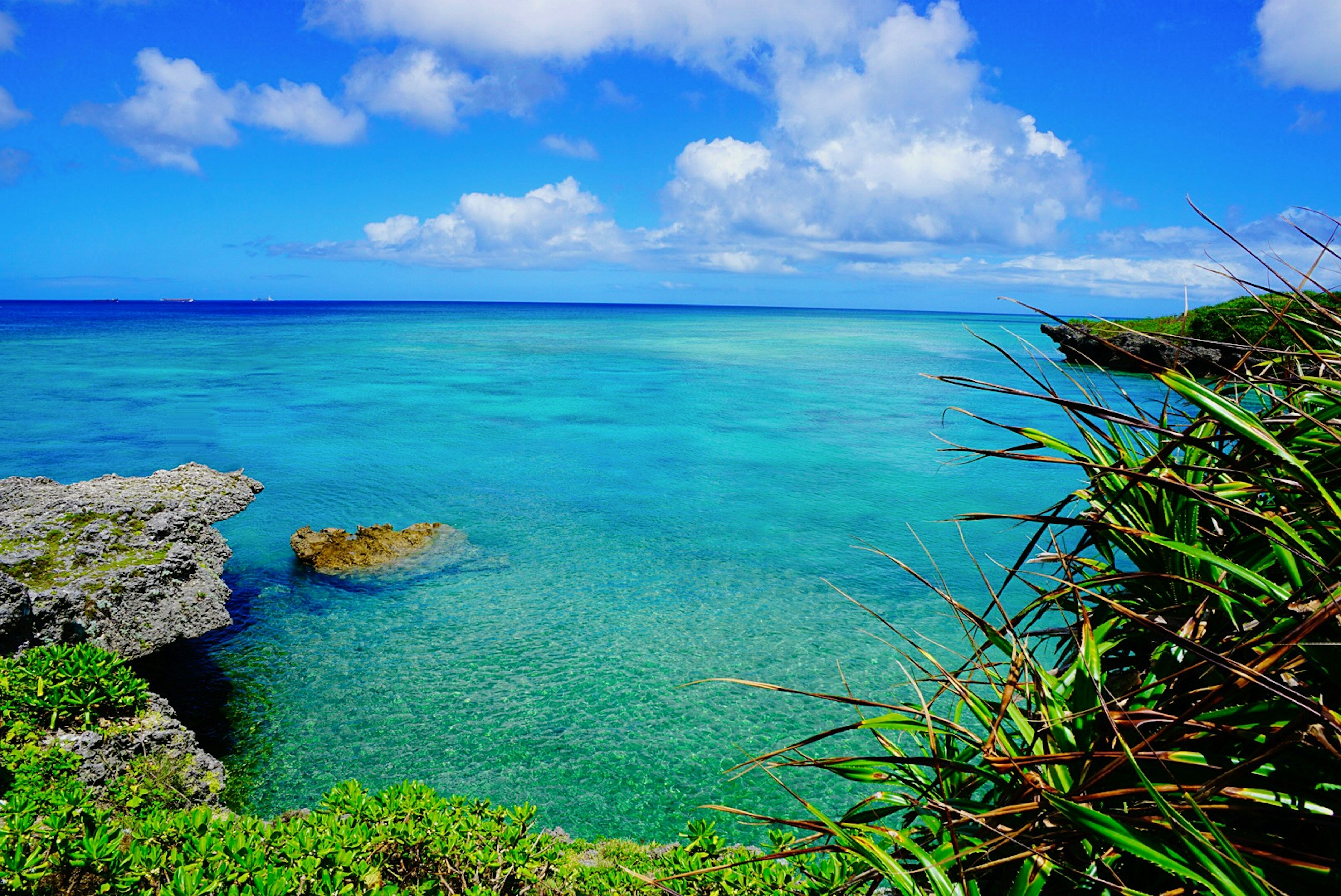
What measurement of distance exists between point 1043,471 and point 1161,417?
21591mm

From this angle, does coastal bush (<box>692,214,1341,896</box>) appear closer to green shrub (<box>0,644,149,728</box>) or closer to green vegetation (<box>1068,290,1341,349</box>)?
green vegetation (<box>1068,290,1341,349</box>)

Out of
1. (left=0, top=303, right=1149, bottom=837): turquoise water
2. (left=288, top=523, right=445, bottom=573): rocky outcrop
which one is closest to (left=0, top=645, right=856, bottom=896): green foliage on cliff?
(left=0, top=303, right=1149, bottom=837): turquoise water

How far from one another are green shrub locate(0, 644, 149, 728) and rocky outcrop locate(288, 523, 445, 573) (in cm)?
614

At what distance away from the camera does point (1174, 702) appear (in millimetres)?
1978

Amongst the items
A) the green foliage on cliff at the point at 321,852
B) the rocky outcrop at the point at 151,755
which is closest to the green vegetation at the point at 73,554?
the rocky outcrop at the point at 151,755

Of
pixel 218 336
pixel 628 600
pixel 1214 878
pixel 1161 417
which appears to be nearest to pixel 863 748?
pixel 628 600

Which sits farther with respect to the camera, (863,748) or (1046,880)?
→ (863,748)

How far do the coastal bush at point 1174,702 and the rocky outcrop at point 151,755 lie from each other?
5854 mm

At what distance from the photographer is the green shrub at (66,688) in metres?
5.63

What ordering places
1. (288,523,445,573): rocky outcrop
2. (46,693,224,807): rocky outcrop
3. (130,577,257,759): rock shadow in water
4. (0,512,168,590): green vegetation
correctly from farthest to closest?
(288,523,445,573): rocky outcrop, (130,577,257,759): rock shadow in water, (0,512,168,590): green vegetation, (46,693,224,807): rocky outcrop

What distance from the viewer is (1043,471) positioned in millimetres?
22438

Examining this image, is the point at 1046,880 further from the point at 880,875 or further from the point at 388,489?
the point at 388,489

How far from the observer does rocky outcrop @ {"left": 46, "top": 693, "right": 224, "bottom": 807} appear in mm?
5602

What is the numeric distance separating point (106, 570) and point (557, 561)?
267 inches
